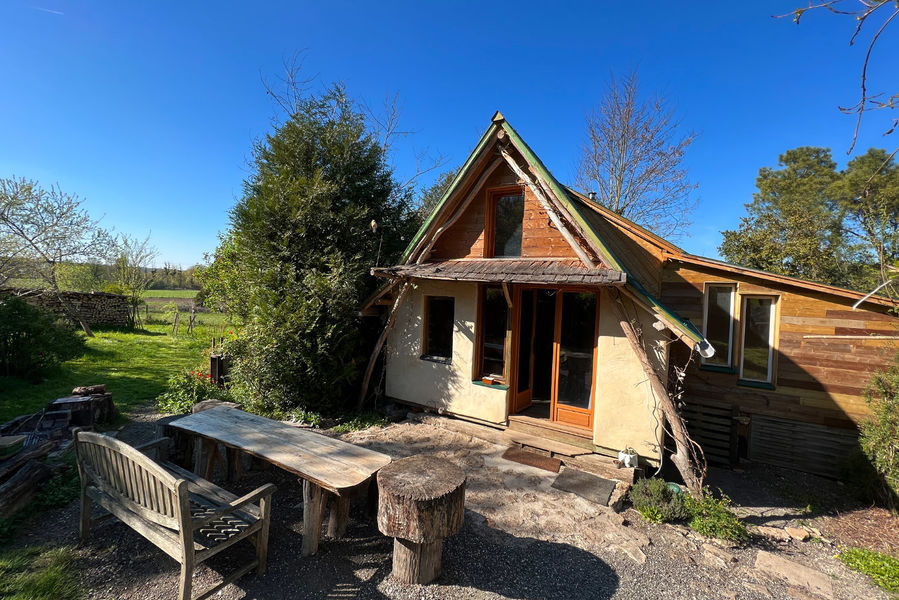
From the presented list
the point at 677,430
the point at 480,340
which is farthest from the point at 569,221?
the point at 677,430

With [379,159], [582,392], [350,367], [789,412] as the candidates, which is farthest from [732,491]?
[379,159]

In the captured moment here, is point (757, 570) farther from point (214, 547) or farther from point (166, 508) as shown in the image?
point (166, 508)

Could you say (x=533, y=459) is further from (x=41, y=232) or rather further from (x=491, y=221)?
(x=41, y=232)

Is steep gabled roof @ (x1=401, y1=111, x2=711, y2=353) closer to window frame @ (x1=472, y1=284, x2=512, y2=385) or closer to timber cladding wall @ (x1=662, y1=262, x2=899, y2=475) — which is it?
window frame @ (x1=472, y1=284, x2=512, y2=385)

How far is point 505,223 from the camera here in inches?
293

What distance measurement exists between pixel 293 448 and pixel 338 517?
2.98ft

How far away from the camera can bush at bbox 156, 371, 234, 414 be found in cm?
810

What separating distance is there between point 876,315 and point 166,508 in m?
10.3

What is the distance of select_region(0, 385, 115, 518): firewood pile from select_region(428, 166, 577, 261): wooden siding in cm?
672

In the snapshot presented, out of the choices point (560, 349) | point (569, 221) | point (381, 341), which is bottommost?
point (381, 341)

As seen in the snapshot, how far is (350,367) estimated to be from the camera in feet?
27.2

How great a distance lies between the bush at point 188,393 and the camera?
8102 mm

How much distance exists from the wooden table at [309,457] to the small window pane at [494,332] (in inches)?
146

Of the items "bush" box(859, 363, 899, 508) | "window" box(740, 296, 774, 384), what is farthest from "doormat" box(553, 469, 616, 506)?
"window" box(740, 296, 774, 384)
